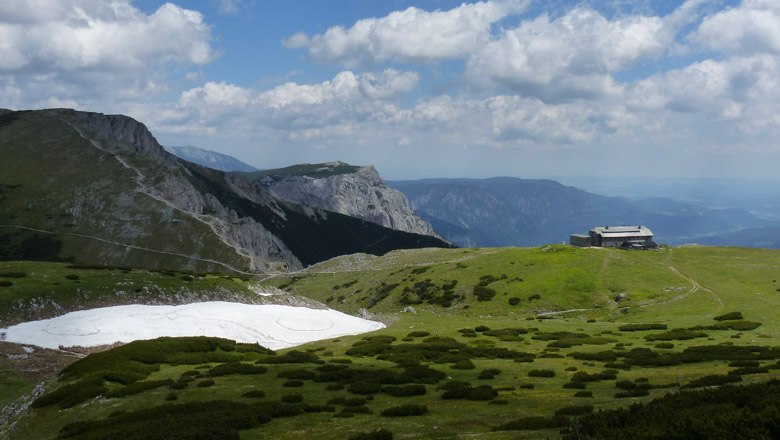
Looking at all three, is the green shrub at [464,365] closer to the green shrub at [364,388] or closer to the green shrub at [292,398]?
the green shrub at [364,388]

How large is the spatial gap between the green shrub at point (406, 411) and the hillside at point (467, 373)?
81 mm

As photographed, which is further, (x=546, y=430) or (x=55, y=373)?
(x=55, y=373)

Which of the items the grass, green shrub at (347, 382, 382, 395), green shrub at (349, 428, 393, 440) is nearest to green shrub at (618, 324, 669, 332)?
green shrub at (347, 382, 382, 395)

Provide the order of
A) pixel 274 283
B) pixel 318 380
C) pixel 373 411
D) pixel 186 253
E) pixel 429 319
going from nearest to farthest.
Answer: pixel 373 411 < pixel 318 380 < pixel 429 319 < pixel 274 283 < pixel 186 253

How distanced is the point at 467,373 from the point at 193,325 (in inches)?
1532

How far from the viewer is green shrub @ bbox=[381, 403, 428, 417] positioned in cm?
2508

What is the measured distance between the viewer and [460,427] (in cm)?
2175

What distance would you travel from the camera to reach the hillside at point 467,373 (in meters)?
23.7

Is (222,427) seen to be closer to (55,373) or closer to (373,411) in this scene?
Answer: (373,411)

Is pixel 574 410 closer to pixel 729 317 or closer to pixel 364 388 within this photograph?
pixel 364 388

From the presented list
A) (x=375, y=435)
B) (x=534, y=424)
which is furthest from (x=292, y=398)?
(x=534, y=424)

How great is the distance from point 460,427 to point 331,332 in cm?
5353

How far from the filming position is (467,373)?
3841cm

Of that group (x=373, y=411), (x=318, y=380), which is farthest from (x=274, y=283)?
(x=373, y=411)
